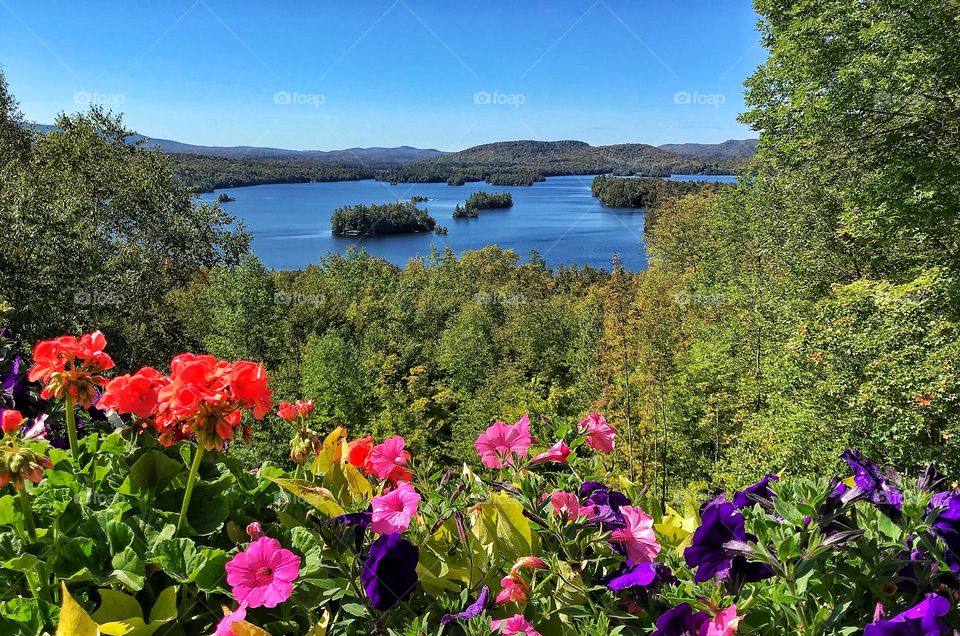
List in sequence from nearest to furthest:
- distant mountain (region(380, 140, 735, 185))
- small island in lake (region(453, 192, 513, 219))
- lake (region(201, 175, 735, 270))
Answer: lake (region(201, 175, 735, 270))
distant mountain (region(380, 140, 735, 185))
small island in lake (region(453, 192, 513, 219))

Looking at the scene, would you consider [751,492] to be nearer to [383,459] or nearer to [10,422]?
[383,459]

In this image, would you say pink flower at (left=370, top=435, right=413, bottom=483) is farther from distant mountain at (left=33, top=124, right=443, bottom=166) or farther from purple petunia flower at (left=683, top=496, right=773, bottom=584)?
distant mountain at (left=33, top=124, right=443, bottom=166)

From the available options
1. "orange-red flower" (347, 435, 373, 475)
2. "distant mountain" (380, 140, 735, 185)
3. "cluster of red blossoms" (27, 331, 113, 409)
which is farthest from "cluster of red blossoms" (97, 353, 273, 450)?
"distant mountain" (380, 140, 735, 185)

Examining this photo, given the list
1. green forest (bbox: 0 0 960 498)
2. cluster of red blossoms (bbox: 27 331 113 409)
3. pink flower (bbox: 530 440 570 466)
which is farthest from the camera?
green forest (bbox: 0 0 960 498)

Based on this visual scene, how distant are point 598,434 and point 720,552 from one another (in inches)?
29.6

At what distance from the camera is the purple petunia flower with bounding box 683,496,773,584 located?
1097 mm

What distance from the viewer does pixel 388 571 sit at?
110 cm

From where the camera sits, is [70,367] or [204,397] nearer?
[204,397]

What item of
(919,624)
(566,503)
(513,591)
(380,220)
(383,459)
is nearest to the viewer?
(919,624)

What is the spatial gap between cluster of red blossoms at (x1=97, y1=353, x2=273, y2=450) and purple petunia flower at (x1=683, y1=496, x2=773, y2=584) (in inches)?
38.9

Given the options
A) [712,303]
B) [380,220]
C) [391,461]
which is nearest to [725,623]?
[391,461]

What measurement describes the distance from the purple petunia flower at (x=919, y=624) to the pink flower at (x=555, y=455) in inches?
33.4

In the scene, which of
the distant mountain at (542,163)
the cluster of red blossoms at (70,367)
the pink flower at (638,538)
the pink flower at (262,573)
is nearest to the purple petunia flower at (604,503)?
the pink flower at (638,538)

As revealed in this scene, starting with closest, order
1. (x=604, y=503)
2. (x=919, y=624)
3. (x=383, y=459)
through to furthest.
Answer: (x=919, y=624)
(x=604, y=503)
(x=383, y=459)
